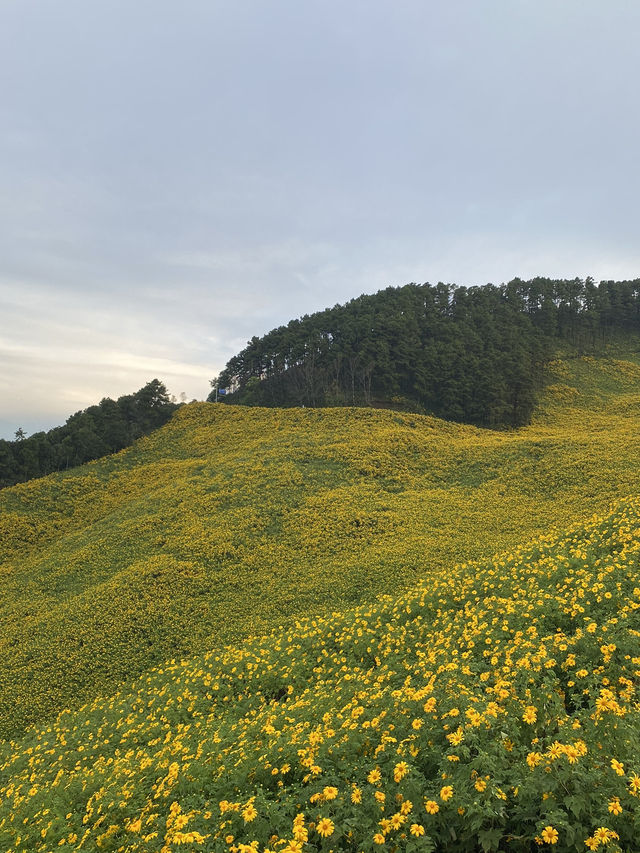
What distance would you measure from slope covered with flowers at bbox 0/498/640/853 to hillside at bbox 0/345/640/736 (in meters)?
3.71

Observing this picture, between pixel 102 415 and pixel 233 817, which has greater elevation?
pixel 102 415

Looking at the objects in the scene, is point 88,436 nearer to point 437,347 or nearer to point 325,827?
point 437,347

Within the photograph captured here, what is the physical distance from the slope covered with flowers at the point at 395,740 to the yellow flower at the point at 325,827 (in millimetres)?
18

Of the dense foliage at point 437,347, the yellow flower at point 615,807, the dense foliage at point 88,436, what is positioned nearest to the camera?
the yellow flower at point 615,807

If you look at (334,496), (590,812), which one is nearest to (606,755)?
(590,812)

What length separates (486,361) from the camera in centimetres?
5131

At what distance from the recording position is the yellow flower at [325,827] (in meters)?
3.81

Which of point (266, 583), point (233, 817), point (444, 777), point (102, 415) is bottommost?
point (266, 583)

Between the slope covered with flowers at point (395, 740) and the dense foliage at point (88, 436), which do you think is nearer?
the slope covered with flowers at point (395, 740)

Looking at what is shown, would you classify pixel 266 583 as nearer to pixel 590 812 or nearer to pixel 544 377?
pixel 590 812

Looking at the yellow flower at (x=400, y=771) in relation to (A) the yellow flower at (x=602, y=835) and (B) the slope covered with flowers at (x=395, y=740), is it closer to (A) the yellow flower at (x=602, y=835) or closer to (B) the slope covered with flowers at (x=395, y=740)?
(B) the slope covered with flowers at (x=395, y=740)

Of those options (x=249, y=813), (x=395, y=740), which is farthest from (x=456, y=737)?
(x=249, y=813)

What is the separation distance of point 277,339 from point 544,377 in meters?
34.5

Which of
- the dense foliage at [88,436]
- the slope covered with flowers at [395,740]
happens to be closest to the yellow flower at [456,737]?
the slope covered with flowers at [395,740]
